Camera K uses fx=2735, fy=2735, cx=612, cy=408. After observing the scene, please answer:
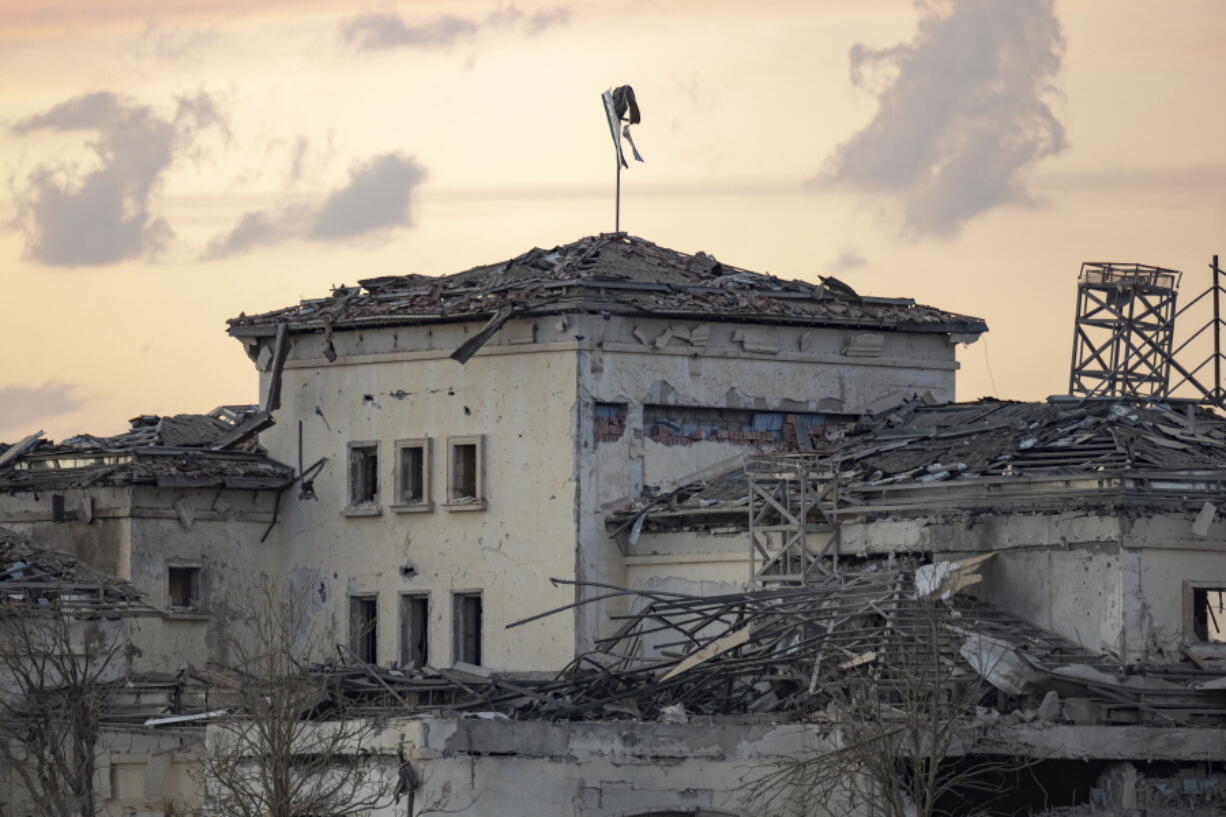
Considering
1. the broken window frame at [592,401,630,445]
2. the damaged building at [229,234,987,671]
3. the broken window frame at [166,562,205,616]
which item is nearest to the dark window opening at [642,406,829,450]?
the damaged building at [229,234,987,671]

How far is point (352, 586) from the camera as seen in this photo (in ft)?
143

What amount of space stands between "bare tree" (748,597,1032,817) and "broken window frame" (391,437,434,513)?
1004cm

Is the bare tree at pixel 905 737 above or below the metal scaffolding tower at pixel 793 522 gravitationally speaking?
below

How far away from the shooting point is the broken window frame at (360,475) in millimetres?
43719

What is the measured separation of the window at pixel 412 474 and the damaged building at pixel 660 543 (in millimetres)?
59

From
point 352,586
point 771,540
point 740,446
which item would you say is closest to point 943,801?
point 771,540

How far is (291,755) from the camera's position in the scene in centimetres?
3356

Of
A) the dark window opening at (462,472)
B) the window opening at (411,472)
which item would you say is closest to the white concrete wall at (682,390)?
the dark window opening at (462,472)

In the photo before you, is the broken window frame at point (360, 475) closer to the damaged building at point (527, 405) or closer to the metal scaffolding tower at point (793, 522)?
the damaged building at point (527, 405)

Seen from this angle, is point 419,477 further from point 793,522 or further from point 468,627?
point 793,522

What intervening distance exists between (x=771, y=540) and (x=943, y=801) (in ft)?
20.1

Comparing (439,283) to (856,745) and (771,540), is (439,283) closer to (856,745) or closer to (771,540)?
(771,540)

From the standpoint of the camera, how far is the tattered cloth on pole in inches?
1839

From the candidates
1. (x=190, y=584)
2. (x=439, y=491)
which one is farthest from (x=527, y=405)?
(x=190, y=584)
